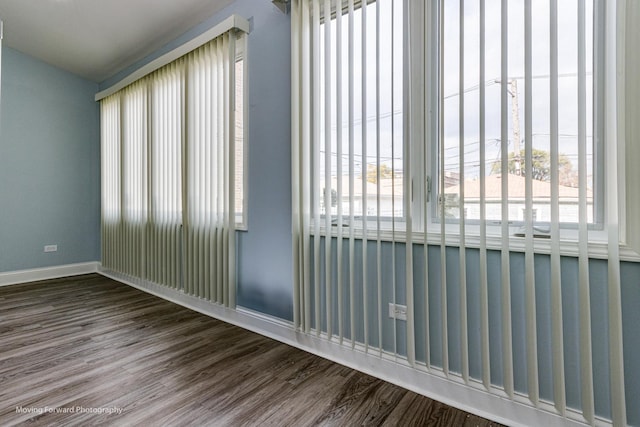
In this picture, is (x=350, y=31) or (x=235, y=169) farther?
(x=235, y=169)

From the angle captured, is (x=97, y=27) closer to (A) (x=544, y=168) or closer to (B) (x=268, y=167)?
(B) (x=268, y=167)

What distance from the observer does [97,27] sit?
316cm

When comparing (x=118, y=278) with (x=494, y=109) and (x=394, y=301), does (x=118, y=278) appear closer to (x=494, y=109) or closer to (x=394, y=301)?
(x=394, y=301)

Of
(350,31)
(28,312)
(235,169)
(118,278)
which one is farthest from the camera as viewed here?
(118,278)

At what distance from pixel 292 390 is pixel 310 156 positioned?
52.7 inches

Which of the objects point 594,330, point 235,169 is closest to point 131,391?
point 235,169

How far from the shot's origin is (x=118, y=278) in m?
3.95

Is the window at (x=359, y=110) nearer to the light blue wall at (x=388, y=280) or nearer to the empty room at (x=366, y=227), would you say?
the empty room at (x=366, y=227)

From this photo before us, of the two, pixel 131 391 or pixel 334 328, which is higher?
pixel 334 328

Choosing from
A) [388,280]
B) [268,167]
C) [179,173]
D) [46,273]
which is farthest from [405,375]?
[46,273]

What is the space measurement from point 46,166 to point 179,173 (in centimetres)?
229

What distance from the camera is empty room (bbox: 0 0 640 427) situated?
126cm

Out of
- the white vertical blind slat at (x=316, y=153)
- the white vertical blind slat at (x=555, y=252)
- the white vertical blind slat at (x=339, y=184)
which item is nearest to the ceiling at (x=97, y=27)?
the white vertical blind slat at (x=316, y=153)

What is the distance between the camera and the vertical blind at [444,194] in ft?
4.11
